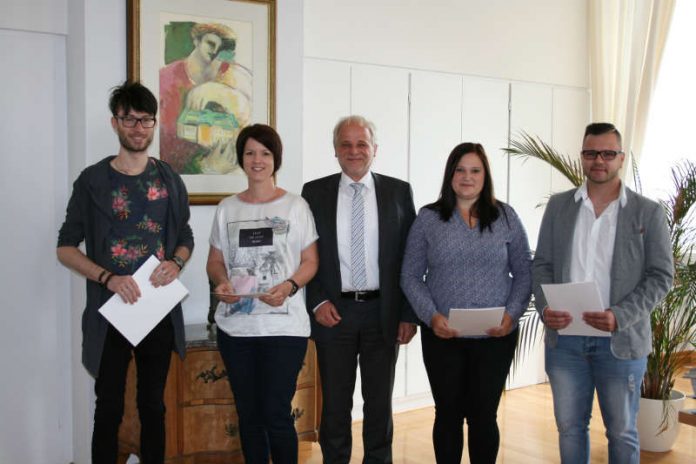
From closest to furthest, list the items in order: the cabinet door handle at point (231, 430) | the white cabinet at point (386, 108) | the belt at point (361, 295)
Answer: the belt at point (361, 295) < the cabinet door handle at point (231, 430) < the white cabinet at point (386, 108)

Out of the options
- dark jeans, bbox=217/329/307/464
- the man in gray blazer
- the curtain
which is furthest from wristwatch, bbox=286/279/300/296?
the curtain

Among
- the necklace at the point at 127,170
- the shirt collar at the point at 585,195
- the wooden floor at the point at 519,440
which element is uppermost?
the necklace at the point at 127,170

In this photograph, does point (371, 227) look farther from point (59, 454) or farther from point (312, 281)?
point (59, 454)

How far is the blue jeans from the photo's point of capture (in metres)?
2.68

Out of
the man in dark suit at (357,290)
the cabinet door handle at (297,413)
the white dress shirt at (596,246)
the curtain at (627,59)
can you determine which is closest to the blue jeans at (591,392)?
the white dress shirt at (596,246)

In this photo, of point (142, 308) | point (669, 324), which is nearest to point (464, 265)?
point (142, 308)

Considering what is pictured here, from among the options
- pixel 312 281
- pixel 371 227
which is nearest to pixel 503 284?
pixel 371 227

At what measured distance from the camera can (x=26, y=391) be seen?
3678 mm

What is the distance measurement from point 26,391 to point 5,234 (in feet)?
2.54

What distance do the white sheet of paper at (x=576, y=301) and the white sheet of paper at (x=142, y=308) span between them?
136 cm

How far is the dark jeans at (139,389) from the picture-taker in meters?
2.73

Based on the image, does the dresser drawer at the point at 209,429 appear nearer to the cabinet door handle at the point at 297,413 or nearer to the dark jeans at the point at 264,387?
the cabinet door handle at the point at 297,413

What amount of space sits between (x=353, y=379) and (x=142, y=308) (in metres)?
0.91

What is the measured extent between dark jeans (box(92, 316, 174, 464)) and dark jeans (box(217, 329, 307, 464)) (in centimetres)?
24
